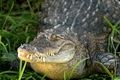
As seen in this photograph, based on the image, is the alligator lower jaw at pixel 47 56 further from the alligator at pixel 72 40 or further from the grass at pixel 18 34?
the grass at pixel 18 34

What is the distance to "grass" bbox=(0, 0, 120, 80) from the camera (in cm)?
454

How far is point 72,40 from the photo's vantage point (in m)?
4.67

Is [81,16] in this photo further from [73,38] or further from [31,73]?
[31,73]

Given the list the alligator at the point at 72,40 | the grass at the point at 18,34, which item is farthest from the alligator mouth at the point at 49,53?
the grass at the point at 18,34

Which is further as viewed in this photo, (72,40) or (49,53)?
(72,40)

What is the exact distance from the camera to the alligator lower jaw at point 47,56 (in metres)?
3.99

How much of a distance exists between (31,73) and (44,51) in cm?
59

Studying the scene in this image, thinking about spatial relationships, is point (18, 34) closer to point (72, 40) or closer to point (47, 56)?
point (72, 40)

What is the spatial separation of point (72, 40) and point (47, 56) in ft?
2.05

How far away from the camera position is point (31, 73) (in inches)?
182

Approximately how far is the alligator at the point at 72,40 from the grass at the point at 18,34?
12 cm

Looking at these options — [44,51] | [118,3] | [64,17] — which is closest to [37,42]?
[44,51]

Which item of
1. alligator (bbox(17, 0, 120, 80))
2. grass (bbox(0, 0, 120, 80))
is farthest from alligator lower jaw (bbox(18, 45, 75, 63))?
grass (bbox(0, 0, 120, 80))

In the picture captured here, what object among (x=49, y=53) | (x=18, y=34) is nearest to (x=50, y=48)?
(x=49, y=53)
